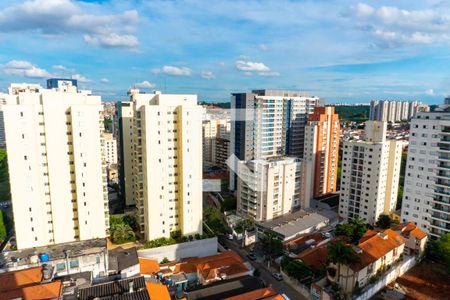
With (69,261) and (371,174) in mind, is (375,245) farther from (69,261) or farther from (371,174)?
(69,261)

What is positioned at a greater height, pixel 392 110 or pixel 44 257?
pixel 392 110

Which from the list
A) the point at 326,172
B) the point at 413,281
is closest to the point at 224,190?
the point at 326,172

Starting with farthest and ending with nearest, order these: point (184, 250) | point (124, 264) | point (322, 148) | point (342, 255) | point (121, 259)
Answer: point (322, 148), point (184, 250), point (121, 259), point (124, 264), point (342, 255)

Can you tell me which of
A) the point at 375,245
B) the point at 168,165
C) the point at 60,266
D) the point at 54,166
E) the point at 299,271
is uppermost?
the point at 54,166

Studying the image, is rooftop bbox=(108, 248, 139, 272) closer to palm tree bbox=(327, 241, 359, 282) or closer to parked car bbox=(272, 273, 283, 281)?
parked car bbox=(272, 273, 283, 281)

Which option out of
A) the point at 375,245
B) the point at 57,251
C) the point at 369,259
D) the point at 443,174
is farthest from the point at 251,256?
the point at 443,174

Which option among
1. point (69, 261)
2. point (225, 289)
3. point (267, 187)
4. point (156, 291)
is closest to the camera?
point (156, 291)

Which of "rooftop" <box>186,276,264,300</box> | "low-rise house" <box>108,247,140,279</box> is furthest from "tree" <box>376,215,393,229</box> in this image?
"low-rise house" <box>108,247,140,279</box>
